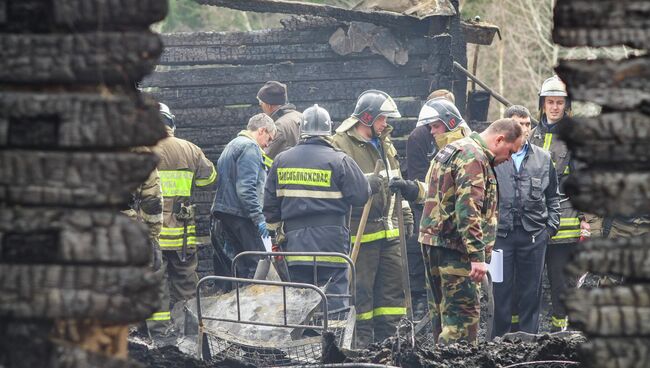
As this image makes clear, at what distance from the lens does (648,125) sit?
3609 mm

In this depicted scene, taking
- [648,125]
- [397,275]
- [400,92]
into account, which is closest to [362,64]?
[400,92]

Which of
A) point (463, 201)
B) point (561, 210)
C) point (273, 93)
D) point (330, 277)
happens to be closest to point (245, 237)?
point (330, 277)

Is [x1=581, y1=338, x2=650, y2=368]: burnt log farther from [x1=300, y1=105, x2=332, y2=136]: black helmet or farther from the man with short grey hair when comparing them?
the man with short grey hair

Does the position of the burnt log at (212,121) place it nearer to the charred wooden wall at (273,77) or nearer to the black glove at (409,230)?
the charred wooden wall at (273,77)

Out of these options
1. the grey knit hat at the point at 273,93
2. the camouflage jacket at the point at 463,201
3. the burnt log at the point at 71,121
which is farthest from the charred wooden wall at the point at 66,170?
the grey knit hat at the point at 273,93

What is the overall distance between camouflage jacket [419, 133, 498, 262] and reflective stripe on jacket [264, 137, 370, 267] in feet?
3.99

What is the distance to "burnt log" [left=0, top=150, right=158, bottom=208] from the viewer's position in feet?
11.8

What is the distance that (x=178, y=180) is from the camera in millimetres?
10953

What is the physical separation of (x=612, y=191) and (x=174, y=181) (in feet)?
25.3

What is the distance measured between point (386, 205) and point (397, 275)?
0.68 meters

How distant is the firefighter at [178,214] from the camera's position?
1086cm

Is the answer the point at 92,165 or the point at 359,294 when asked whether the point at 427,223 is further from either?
the point at 92,165

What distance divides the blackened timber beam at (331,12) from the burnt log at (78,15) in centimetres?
803

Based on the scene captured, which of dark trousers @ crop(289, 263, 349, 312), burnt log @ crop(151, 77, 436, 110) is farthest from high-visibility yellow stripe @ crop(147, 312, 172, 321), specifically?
burnt log @ crop(151, 77, 436, 110)
